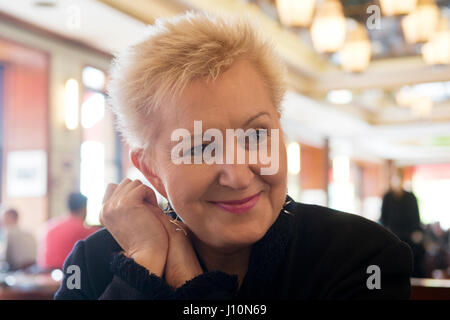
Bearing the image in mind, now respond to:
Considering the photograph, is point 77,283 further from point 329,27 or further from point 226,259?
point 329,27

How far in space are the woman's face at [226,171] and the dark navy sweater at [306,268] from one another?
0.22 feet

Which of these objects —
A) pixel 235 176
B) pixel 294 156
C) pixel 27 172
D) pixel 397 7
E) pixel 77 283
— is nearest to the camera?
pixel 235 176

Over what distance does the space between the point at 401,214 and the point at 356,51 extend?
1.91 meters

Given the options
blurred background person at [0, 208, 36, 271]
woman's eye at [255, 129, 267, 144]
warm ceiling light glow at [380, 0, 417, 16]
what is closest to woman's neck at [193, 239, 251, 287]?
woman's eye at [255, 129, 267, 144]

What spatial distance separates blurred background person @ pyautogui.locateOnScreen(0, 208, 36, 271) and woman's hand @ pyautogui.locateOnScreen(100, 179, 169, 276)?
3984 mm

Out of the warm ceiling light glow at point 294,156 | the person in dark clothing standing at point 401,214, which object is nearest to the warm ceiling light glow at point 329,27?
the person in dark clothing standing at point 401,214

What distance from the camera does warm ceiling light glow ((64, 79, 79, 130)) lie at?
652 centimetres

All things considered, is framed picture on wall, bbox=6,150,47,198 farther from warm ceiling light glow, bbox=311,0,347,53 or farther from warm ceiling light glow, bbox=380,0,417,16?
warm ceiling light glow, bbox=380,0,417,16

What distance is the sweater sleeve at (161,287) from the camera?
2.76ft

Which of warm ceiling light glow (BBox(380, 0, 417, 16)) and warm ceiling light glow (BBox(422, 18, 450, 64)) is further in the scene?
warm ceiling light glow (BBox(422, 18, 450, 64))

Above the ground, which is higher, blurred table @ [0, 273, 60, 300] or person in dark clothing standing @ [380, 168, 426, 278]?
person in dark clothing standing @ [380, 168, 426, 278]

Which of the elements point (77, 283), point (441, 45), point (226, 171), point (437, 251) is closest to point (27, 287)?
point (77, 283)

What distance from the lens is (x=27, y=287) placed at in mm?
3428
